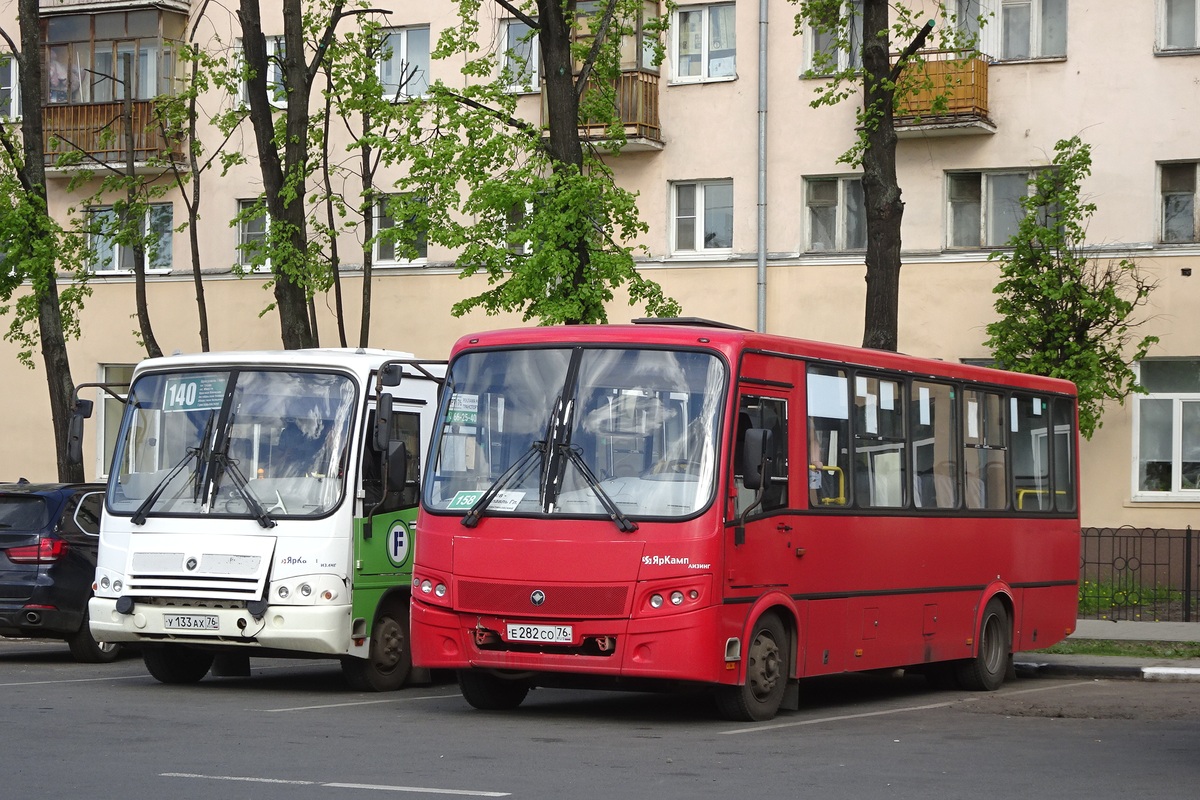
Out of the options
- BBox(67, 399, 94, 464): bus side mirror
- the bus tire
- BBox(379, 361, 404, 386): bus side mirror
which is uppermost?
BBox(379, 361, 404, 386): bus side mirror

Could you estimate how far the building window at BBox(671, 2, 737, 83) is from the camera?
32.7 meters

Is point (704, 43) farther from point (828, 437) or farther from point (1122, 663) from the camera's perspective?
point (828, 437)

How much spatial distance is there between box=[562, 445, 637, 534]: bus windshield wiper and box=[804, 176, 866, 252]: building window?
19335mm

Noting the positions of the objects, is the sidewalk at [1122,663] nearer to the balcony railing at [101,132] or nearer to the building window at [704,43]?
the building window at [704,43]

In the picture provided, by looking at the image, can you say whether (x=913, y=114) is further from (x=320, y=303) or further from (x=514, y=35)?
(x=320, y=303)

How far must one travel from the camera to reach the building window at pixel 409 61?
35.2m

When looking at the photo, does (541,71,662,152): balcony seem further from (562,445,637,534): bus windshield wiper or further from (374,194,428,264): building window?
(562,445,637,534): bus windshield wiper

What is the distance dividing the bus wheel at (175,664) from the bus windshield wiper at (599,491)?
4521mm

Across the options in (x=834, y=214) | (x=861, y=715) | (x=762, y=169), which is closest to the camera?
(x=861, y=715)

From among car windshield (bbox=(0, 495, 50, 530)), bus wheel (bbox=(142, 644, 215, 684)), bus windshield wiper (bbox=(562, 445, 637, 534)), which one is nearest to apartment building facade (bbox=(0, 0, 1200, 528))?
car windshield (bbox=(0, 495, 50, 530))

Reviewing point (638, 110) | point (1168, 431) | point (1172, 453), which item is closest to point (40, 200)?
point (638, 110)

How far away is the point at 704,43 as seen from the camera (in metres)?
32.9

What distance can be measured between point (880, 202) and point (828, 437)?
7.39 m

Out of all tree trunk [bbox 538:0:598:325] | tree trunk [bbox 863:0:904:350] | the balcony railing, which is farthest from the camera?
the balcony railing
